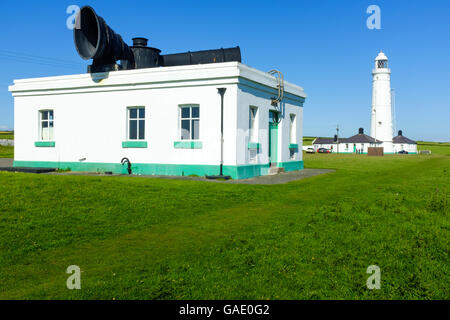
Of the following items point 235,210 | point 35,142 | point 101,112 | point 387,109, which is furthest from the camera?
point 387,109

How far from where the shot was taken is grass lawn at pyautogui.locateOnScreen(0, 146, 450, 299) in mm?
4297

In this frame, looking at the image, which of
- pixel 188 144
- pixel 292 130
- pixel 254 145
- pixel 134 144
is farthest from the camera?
pixel 292 130

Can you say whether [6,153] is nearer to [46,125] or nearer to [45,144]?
[46,125]

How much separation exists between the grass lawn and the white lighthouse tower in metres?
66.4

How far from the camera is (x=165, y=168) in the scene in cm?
1830

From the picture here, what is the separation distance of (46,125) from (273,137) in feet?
42.5

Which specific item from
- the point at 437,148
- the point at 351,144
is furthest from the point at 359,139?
the point at 437,148

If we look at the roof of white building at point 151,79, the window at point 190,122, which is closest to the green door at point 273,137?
the roof of white building at point 151,79

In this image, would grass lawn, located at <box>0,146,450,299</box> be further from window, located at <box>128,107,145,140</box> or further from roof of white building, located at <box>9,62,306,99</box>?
window, located at <box>128,107,145,140</box>

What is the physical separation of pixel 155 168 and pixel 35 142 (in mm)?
8157

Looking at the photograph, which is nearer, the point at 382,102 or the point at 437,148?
the point at 382,102

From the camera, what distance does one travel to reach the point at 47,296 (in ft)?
13.4
